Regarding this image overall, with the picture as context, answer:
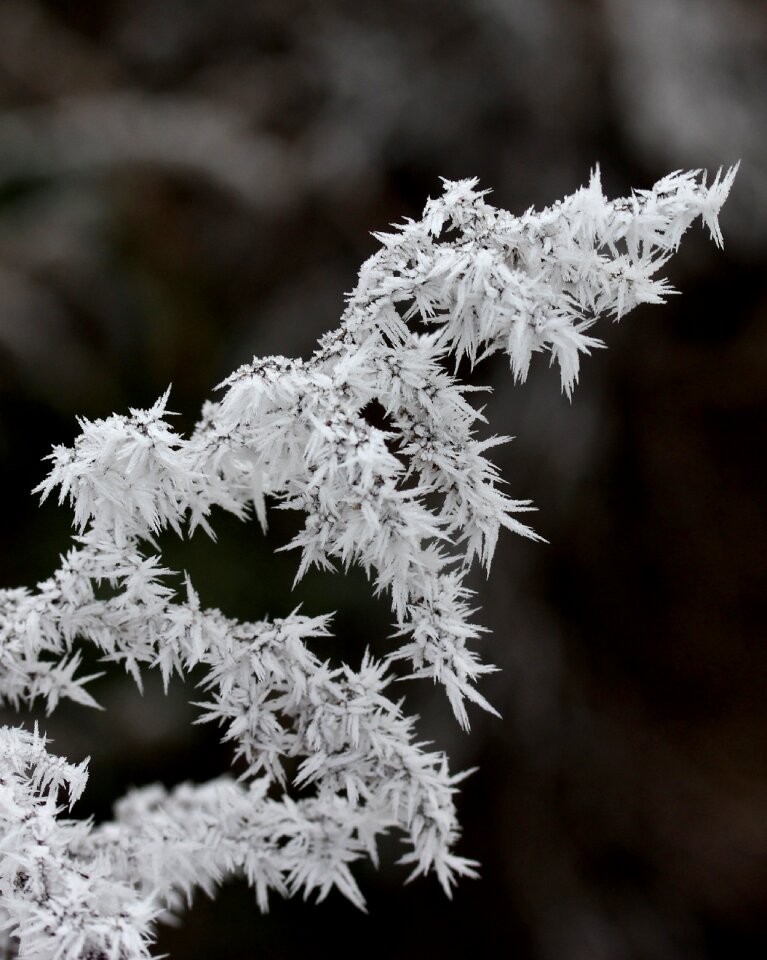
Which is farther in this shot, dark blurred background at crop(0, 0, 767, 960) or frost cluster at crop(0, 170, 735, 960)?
dark blurred background at crop(0, 0, 767, 960)

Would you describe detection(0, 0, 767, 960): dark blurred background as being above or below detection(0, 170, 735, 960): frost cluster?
above

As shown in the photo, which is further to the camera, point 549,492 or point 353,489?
point 549,492

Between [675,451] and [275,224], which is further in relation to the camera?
[275,224]

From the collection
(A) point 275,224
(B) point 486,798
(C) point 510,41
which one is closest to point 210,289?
(A) point 275,224

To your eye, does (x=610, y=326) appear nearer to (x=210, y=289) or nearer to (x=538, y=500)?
(x=538, y=500)
